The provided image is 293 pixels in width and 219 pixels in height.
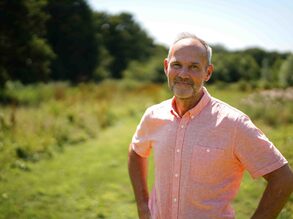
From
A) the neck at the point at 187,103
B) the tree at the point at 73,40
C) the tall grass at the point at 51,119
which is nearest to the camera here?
the neck at the point at 187,103

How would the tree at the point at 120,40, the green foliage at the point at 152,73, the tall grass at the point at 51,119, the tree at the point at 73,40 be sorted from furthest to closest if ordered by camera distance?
the tree at the point at 120,40 < the green foliage at the point at 152,73 < the tree at the point at 73,40 < the tall grass at the point at 51,119

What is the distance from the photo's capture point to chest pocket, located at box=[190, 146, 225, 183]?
2.03m

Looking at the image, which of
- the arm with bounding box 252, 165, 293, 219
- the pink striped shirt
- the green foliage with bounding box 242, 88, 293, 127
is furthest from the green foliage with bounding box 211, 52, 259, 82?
the arm with bounding box 252, 165, 293, 219

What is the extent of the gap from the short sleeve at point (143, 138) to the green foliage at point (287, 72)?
7.56 metres

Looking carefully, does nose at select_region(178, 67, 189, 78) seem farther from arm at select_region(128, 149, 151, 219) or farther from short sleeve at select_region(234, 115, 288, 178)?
arm at select_region(128, 149, 151, 219)

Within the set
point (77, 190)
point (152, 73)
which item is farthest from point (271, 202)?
point (152, 73)

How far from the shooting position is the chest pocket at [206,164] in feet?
6.66

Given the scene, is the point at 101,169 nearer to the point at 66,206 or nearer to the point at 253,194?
the point at 66,206

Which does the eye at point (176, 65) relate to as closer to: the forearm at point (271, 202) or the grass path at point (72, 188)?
the forearm at point (271, 202)

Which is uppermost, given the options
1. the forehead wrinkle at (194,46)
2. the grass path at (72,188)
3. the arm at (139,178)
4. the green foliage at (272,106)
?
the forehead wrinkle at (194,46)

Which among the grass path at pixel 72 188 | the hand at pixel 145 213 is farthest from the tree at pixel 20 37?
the hand at pixel 145 213

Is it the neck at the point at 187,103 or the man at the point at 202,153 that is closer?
the man at the point at 202,153

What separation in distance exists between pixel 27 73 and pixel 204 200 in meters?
17.6

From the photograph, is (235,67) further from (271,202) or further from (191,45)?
(271,202)
